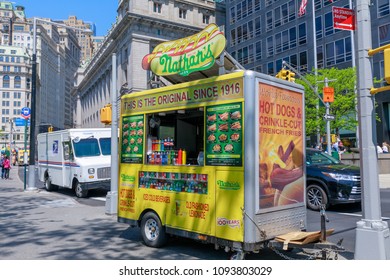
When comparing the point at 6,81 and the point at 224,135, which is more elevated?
the point at 6,81

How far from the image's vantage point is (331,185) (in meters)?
10.6

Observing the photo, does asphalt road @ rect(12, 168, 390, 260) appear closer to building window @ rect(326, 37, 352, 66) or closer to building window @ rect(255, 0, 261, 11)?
building window @ rect(326, 37, 352, 66)

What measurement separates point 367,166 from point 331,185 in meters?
5.10

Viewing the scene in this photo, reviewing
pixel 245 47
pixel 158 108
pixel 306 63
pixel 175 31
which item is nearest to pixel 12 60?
pixel 175 31

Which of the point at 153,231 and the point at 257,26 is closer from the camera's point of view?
the point at 153,231

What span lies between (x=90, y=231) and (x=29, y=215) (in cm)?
331

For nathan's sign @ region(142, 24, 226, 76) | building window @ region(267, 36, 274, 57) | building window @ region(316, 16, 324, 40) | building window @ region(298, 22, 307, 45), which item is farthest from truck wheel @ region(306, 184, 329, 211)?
building window @ region(267, 36, 274, 57)

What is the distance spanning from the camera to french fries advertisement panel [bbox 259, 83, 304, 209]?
5.73 metres

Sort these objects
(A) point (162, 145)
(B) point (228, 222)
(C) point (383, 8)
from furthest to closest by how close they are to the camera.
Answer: (C) point (383, 8), (A) point (162, 145), (B) point (228, 222)

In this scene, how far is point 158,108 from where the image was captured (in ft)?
23.3

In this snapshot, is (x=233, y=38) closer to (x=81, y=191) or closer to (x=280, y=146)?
(x=81, y=191)

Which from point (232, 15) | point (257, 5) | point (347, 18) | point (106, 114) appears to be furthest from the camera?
point (232, 15)

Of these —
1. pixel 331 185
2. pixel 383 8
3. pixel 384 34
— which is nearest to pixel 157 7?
pixel 383 8

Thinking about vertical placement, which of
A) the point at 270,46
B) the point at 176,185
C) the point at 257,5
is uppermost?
the point at 257,5
